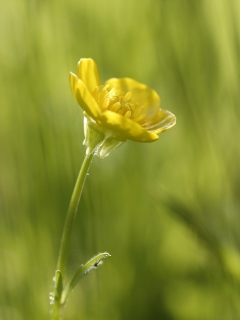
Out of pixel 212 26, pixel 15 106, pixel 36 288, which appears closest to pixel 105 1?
pixel 212 26

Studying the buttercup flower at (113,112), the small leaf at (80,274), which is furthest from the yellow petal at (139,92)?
the small leaf at (80,274)

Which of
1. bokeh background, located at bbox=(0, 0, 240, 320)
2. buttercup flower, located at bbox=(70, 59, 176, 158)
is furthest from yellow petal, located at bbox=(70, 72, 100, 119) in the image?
bokeh background, located at bbox=(0, 0, 240, 320)

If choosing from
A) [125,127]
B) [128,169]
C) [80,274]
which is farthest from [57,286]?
[128,169]

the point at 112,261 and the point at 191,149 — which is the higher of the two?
the point at 191,149

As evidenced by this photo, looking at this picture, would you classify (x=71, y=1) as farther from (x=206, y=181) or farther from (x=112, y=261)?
(x=112, y=261)

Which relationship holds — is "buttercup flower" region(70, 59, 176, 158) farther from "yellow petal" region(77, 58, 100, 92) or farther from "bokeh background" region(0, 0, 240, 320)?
"bokeh background" region(0, 0, 240, 320)
